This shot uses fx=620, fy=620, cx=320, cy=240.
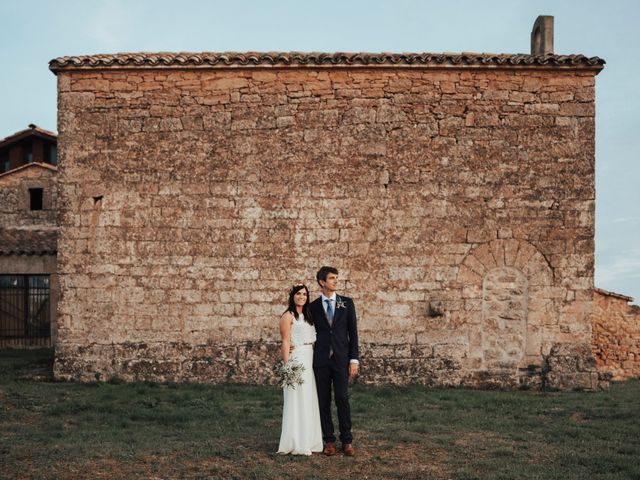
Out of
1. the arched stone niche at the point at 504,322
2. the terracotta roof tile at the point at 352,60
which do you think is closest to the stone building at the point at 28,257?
the terracotta roof tile at the point at 352,60

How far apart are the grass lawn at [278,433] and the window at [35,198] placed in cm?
999

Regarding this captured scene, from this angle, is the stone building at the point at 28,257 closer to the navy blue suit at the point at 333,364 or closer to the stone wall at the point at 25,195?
the stone wall at the point at 25,195

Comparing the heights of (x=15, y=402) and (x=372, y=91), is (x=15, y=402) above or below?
below

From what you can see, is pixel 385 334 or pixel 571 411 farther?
pixel 385 334

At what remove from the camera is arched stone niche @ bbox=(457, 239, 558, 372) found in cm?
996

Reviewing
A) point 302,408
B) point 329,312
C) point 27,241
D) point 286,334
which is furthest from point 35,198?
point 302,408

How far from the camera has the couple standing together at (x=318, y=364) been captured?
586 centimetres

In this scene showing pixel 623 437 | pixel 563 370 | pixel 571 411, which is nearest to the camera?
pixel 623 437

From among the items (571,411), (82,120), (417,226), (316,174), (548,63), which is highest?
(548,63)

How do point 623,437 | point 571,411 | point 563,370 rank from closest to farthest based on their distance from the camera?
point 623,437 → point 571,411 → point 563,370

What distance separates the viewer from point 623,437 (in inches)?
265

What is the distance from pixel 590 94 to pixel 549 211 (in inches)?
81.5

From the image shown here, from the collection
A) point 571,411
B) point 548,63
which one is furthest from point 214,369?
point 548,63

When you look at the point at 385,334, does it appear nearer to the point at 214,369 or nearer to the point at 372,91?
the point at 214,369
